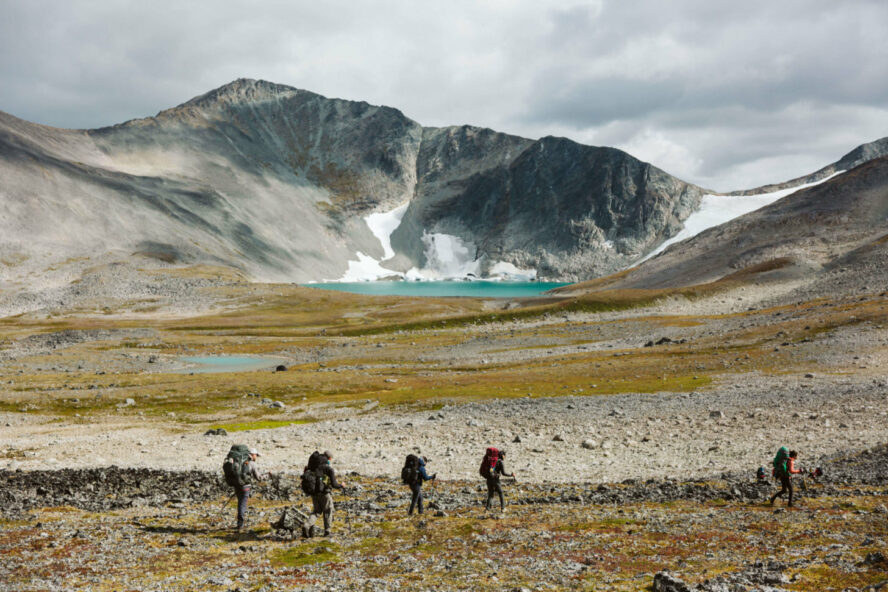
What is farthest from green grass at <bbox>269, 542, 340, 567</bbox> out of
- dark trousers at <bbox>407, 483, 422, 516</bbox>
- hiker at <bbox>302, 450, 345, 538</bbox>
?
dark trousers at <bbox>407, 483, 422, 516</bbox>

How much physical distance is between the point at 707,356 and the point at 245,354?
6374cm

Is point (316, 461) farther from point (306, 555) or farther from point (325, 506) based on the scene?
point (306, 555)

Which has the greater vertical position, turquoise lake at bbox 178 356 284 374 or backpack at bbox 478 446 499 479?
turquoise lake at bbox 178 356 284 374

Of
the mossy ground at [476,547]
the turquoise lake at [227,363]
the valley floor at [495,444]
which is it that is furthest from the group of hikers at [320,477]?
the turquoise lake at [227,363]

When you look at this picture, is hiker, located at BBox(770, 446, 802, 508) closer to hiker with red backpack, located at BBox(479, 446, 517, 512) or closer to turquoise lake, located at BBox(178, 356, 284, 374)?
hiker with red backpack, located at BBox(479, 446, 517, 512)

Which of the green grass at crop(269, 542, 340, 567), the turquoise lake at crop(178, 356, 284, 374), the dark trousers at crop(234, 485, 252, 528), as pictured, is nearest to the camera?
the green grass at crop(269, 542, 340, 567)

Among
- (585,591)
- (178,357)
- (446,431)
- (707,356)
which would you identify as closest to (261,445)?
(446,431)

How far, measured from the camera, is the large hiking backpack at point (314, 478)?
64.3 ft

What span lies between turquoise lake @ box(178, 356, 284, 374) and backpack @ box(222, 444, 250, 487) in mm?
60650

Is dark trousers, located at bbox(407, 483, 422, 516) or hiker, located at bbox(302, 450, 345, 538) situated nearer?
hiker, located at bbox(302, 450, 345, 538)

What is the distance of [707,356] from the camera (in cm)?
6000

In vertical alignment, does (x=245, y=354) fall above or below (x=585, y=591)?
above

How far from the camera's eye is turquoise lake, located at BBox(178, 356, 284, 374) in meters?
79.7

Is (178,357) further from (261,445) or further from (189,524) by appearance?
(189,524)
